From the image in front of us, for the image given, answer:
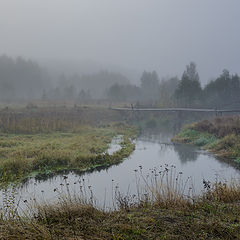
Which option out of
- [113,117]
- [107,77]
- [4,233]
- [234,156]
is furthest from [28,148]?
[107,77]

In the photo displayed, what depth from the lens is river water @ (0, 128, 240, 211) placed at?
362 inches

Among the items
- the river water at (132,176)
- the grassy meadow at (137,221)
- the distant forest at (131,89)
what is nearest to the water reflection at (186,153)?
the river water at (132,176)

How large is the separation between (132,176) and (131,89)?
8077cm

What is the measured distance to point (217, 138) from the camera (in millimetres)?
20641

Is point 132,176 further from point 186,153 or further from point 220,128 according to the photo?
point 220,128

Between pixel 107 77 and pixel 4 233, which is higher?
pixel 107 77

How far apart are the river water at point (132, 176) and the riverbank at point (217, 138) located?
3.28 ft

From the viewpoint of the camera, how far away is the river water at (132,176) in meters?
9.20

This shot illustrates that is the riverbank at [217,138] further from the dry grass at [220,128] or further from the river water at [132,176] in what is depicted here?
the river water at [132,176]

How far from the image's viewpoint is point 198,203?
23.1 feet

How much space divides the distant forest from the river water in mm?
24428

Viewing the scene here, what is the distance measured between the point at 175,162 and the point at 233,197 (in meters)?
7.30

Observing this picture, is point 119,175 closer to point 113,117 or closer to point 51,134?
point 51,134

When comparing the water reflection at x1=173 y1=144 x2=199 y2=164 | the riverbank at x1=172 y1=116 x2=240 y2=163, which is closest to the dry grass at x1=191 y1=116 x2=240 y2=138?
the riverbank at x1=172 y1=116 x2=240 y2=163
